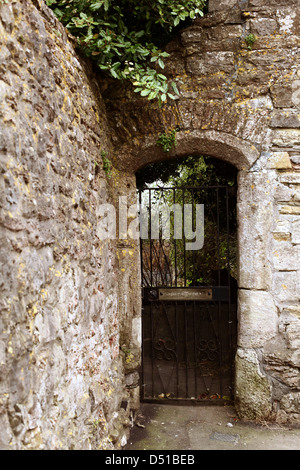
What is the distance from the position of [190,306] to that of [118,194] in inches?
88.2

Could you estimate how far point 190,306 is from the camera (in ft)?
17.5

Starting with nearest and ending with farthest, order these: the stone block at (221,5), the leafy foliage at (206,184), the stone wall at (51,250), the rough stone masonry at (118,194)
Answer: the stone wall at (51,250) < the rough stone masonry at (118,194) < the stone block at (221,5) < the leafy foliage at (206,184)

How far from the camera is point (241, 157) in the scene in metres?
3.71

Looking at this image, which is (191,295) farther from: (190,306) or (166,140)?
(166,140)

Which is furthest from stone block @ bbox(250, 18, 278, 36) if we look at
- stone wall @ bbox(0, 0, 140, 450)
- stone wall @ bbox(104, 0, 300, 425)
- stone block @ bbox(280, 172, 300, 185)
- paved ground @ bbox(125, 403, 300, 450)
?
paved ground @ bbox(125, 403, 300, 450)

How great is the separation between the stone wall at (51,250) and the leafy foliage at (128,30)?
0.70 ft

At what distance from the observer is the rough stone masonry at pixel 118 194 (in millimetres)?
1823

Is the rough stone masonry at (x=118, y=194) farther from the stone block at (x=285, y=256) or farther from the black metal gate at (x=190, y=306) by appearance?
the black metal gate at (x=190, y=306)

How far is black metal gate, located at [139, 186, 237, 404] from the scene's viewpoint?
404 centimetres

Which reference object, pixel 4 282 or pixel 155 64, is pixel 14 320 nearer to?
pixel 4 282

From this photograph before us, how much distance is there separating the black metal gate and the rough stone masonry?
356 mm

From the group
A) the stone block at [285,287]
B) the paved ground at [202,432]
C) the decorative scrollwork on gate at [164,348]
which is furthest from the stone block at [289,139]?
the paved ground at [202,432]

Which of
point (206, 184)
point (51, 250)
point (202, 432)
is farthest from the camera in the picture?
point (206, 184)

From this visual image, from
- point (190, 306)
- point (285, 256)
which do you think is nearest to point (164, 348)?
point (190, 306)
